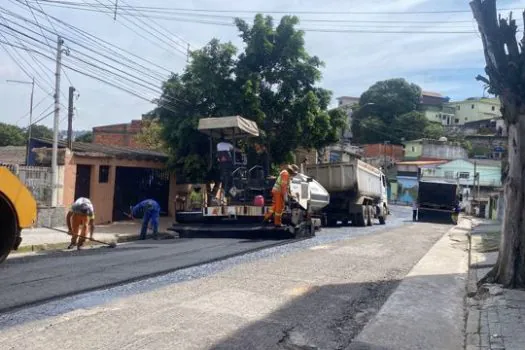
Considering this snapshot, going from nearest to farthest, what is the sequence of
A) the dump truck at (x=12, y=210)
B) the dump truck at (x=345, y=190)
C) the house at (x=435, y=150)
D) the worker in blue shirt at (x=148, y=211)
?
the dump truck at (x=12, y=210), the worker in blue shirt at (x=148, y=211), the dump truck at (x=345, y=190), the house at (x=435, y=150)

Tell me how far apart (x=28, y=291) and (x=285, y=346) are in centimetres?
337

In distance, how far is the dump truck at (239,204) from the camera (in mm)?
14016

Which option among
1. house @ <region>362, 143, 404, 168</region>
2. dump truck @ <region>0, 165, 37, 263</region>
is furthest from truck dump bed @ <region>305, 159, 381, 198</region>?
house @ <region>362, 143, 404, 168</region>

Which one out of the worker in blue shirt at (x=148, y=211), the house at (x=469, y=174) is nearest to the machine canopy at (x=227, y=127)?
the worker in blue shirt at (x=148, y=211)

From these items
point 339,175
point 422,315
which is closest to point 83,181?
point 339,175

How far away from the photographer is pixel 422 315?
6586 mm

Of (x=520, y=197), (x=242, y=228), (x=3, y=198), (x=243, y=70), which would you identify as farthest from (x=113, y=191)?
(x=520, y=197)

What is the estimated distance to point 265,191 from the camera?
48.2 feet

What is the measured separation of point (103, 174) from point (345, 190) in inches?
347

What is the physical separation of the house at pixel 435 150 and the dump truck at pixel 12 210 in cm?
→ 5813

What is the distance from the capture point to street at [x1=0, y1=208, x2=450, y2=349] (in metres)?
5.04

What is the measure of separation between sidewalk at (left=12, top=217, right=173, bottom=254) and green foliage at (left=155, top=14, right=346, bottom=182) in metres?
2.86

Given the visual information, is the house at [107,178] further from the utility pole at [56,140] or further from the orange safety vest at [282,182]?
the orange safety vest at [282,182]

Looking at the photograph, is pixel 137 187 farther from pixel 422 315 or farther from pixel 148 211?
pixel 422 315
